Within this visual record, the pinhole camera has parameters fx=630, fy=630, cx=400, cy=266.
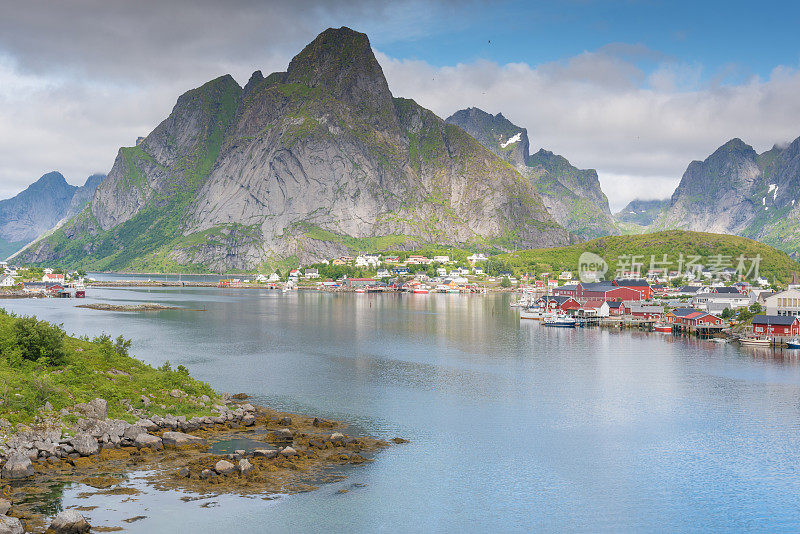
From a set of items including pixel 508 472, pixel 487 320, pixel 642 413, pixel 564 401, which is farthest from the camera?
pixel 487 320

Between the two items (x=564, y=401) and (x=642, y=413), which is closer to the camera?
(x=642, y=413)

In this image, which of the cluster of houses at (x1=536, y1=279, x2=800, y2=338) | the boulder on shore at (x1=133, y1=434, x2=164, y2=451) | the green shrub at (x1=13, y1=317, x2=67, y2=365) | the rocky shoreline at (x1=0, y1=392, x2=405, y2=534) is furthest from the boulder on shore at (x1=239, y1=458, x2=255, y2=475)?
the cluster of houses at (x1=536, y1=279, x2=800, y2=338)

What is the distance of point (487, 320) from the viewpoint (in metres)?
112

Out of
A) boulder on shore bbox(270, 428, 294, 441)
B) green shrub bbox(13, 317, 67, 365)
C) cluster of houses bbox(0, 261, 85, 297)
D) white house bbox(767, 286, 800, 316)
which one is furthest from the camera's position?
cluster of houses bbox(0, 261, 85, 297)

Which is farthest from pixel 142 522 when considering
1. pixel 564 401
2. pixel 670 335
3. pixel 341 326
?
pixel 670 335

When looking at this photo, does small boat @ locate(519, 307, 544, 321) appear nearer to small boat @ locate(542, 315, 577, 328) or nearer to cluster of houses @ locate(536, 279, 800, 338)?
cluster of houses @ locate(536, 279, 800, 338)

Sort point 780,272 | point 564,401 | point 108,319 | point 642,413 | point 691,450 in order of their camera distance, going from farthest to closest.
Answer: point 780,272 < point 108,319 < point 564,401 < point 642,413 < point 691,450

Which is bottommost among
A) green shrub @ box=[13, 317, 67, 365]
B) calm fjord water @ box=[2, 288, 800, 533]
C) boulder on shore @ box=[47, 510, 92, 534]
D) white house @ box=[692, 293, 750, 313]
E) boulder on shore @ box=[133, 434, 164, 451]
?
calm fjord water @ box=[2, 288, 800, 533]

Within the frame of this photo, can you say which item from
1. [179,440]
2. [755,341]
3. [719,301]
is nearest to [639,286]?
[719,301]

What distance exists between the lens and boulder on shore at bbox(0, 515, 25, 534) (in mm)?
22125

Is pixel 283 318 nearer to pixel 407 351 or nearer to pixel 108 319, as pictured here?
pixel 108 319

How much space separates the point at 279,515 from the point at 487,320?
88620 millimetres

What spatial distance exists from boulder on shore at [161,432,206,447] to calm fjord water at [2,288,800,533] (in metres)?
6.50

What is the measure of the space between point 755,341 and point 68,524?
82267 millimetres
